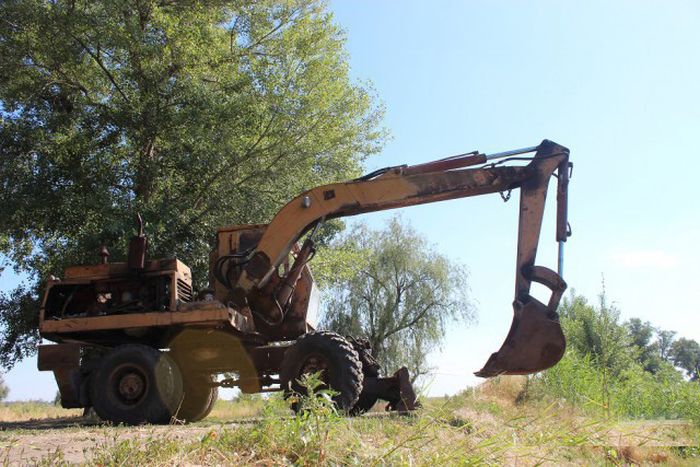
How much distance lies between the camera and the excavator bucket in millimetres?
8688

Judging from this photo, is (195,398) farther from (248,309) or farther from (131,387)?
(248,309)

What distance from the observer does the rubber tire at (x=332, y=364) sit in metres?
9.33

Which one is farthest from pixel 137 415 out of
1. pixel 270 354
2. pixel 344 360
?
pixel 344 360

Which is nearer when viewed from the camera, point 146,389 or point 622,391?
point 146,389

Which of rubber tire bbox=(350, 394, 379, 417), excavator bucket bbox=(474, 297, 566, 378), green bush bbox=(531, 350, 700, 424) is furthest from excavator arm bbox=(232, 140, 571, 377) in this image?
green bush bbox=(531, 350, 700, 424)

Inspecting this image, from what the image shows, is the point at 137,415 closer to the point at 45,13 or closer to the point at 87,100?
the point at 87,100

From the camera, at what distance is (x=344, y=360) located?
944cm

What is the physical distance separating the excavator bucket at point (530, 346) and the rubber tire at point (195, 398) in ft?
16.7

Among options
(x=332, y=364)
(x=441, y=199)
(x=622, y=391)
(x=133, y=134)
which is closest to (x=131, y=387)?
(x=332, y=364)

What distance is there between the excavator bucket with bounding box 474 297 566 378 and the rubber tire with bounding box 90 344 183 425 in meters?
4.56

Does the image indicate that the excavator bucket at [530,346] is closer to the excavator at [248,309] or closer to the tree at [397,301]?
the excavator at [248,309]

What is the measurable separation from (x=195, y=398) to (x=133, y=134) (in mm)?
9829

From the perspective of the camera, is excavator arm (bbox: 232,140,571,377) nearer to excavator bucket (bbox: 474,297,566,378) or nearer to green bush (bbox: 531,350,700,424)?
excavator bucket (bbox: 474,297,566,378)

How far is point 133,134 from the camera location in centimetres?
1908
